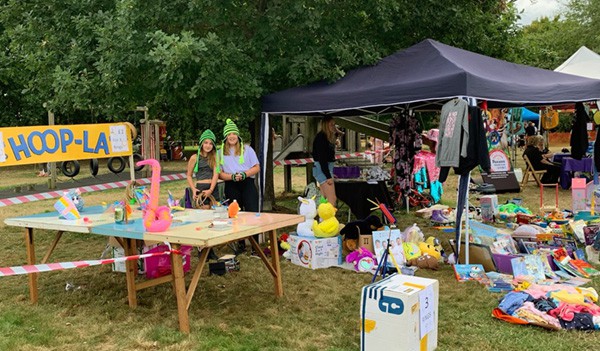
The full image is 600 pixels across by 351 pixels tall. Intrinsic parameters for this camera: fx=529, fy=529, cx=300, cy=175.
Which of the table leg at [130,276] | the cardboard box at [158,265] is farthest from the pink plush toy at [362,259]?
the table leg at [130,276]

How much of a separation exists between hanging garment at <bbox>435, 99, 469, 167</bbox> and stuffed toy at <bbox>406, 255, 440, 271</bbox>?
3.40 ft

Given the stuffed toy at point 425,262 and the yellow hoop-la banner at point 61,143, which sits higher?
the yellow hoop-la banner at point 61,143

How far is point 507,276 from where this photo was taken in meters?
5.25

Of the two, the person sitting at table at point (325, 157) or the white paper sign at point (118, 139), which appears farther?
the person sitting at table at point (325, 157)

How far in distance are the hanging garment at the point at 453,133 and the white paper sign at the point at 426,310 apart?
2.16 meters

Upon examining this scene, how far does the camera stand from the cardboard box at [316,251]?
589 centimetres

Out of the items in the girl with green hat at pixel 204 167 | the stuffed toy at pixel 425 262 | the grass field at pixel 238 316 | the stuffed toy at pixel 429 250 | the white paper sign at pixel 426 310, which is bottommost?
the grass field at pixel 238 316

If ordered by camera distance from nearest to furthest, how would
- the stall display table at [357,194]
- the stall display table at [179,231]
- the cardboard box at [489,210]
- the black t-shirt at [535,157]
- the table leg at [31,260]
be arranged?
1. the stall display table at [179,231]
2. the table leg at [31,260]
3. the stall display table at [357,194]
4. the cardboard box at [489,210]
5. the black t-shirt at [535,157]

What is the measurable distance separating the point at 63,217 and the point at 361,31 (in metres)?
5.49

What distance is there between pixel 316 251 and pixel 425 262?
3.91 ft

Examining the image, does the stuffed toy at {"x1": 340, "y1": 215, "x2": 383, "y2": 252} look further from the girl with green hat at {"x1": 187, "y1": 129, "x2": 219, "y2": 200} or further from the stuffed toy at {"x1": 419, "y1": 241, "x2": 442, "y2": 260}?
the girl with green hat at {"x1": 187, "y1": 129, "x2": 219, "y2": 200}

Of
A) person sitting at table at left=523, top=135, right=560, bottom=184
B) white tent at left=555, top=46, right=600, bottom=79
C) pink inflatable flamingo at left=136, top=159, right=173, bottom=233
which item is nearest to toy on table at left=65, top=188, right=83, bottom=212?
pink inflatable flamingo at left=136, top=159, right=173, bottom=233

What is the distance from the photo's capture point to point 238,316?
14.6 feet

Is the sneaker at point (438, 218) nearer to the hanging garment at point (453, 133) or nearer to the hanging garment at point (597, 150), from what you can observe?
the hanging garment at point (597, 150)
